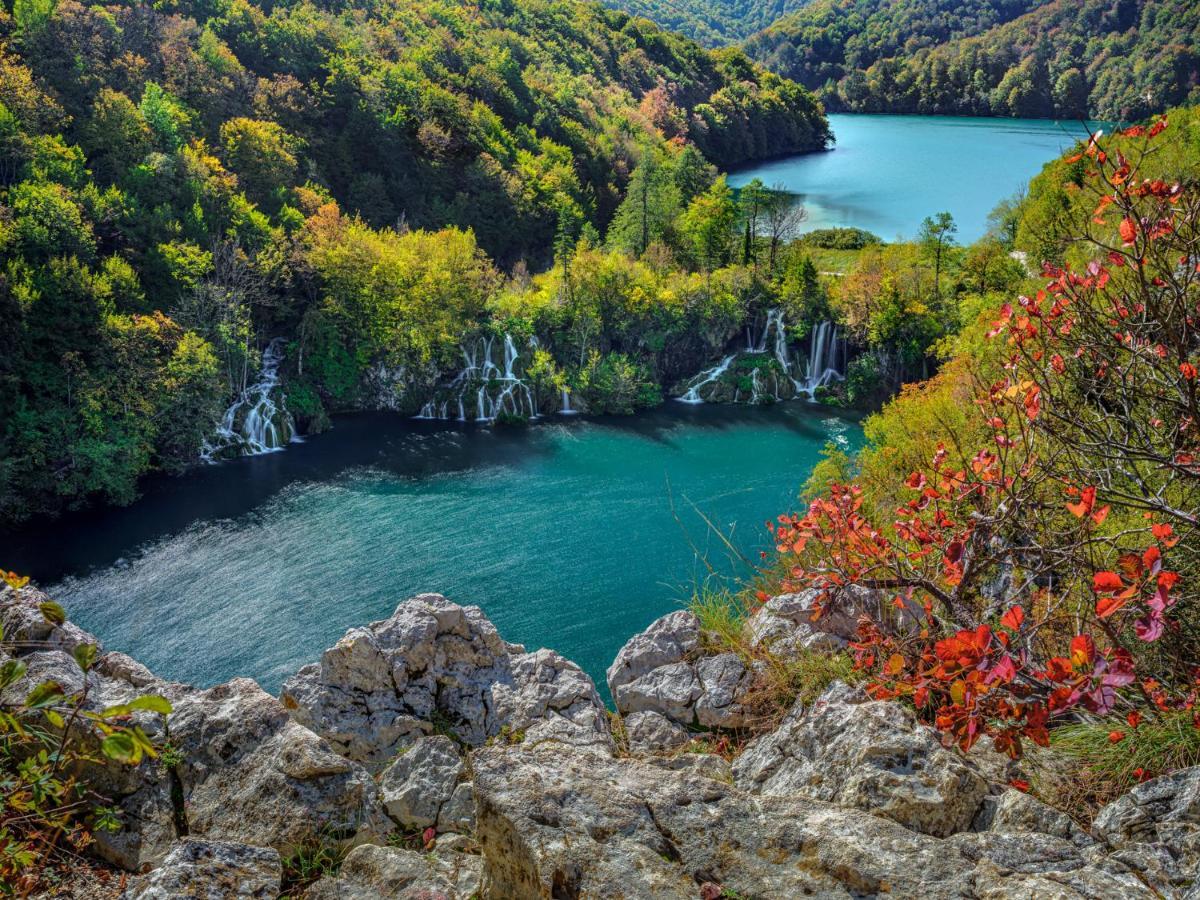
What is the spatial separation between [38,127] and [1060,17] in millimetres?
144402

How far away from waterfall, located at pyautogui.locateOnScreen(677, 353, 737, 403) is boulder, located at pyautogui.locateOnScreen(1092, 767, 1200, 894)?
41.2 metres

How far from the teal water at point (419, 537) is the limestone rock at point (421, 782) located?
11.5 metres

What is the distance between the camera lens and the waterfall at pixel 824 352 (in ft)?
155

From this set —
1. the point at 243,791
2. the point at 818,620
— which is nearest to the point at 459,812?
the point at 243,791

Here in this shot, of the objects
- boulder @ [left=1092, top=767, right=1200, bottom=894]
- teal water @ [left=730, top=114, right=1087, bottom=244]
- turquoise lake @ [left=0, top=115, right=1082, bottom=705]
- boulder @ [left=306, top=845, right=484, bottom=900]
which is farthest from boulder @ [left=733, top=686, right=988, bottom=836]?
teal water @ [left=730, top=114, right=1087, bottom=244]

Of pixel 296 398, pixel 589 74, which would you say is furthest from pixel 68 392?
pixel 589 74

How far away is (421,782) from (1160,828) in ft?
18.6

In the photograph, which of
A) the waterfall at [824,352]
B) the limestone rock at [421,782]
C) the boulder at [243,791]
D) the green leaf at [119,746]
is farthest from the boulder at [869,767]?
the waterfall at [824,352]

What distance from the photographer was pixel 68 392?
32.9 meters

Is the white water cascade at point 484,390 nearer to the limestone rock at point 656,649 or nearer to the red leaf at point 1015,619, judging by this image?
the limestone rock at point 656,649

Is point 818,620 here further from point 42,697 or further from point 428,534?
point 428,534

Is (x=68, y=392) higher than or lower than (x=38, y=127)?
lower

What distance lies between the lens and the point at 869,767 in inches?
252

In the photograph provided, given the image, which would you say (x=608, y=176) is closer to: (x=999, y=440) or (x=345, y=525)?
(x=345, y=525)
